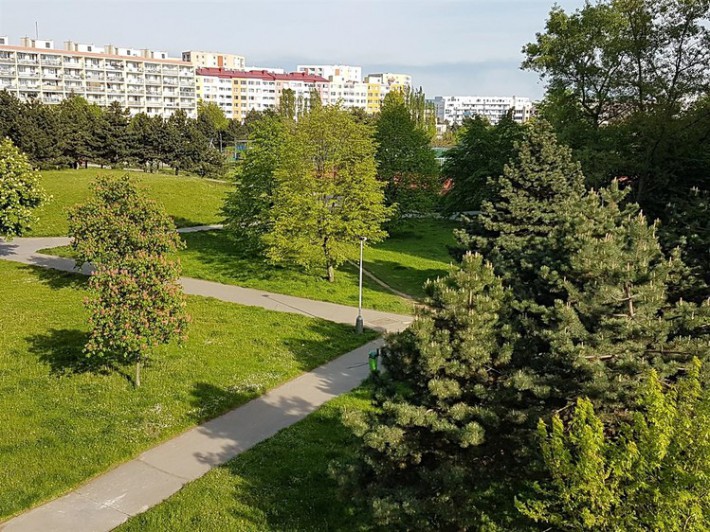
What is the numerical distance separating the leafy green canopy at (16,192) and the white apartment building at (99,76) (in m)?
71.4

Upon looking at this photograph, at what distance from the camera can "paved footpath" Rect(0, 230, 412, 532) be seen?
998 centimetres

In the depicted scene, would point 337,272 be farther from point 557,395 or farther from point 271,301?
point 557,395

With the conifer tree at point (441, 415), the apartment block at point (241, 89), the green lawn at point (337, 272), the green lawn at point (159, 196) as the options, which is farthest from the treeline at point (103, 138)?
the apartment block at point (241, 89)

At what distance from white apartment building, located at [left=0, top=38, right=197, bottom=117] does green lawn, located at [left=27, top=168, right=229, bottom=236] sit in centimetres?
4803

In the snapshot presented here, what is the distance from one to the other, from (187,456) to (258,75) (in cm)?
12570

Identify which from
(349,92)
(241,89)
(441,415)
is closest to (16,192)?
(441,415)

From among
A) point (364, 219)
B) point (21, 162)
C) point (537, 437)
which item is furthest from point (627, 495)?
point (21, 162)

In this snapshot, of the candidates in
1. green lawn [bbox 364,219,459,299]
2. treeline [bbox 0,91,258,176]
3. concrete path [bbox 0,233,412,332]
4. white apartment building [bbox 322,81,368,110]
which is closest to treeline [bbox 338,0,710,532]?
concrete path [bbox 0,233,412,332]

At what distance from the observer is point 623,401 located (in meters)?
7.52

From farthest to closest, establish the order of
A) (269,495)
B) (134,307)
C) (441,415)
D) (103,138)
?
(103,138) < (134,307) < (269,495) < (441,415)

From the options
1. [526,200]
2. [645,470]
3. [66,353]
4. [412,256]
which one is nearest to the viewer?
[645,470]

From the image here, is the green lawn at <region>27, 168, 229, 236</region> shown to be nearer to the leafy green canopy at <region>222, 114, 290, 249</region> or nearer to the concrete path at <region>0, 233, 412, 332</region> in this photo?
the concrete path at <region>0, 233, 412, 332</region>

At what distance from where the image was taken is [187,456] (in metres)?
12.1

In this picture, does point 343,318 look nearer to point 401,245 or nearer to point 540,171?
point 540,171
